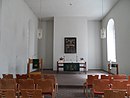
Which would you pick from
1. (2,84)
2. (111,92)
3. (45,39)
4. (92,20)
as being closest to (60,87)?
(2,84)

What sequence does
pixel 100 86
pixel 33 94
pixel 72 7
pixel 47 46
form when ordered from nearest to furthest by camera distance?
pixel 33 94 < pixel 100 86 < pixel 72 7 < pixel 47 46

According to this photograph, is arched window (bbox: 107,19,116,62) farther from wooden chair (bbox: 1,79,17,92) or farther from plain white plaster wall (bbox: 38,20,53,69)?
wooden chair (bbox: 1,79,17,92)

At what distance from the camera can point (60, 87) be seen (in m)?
5.82

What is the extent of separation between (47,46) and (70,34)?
2.37 m

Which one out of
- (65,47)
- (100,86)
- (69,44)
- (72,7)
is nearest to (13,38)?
(72,7)

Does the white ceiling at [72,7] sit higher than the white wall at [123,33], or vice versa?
the white ceiling at [72,7]

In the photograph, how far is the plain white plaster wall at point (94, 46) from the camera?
12.1 m

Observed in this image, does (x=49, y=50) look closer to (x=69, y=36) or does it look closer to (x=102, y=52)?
(x=69, y=36)

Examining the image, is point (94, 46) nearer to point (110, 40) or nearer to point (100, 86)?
point (110, 40)

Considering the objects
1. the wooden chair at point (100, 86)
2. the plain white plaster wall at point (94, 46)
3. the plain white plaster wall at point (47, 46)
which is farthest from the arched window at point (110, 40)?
the wooden chair at point (100, 86)

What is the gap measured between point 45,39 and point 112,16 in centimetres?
589

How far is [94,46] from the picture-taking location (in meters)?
12.2

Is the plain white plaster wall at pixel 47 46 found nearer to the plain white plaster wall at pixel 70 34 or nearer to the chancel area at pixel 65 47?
the chancel area at pixel 65 47

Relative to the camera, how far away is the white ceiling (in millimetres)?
8414
